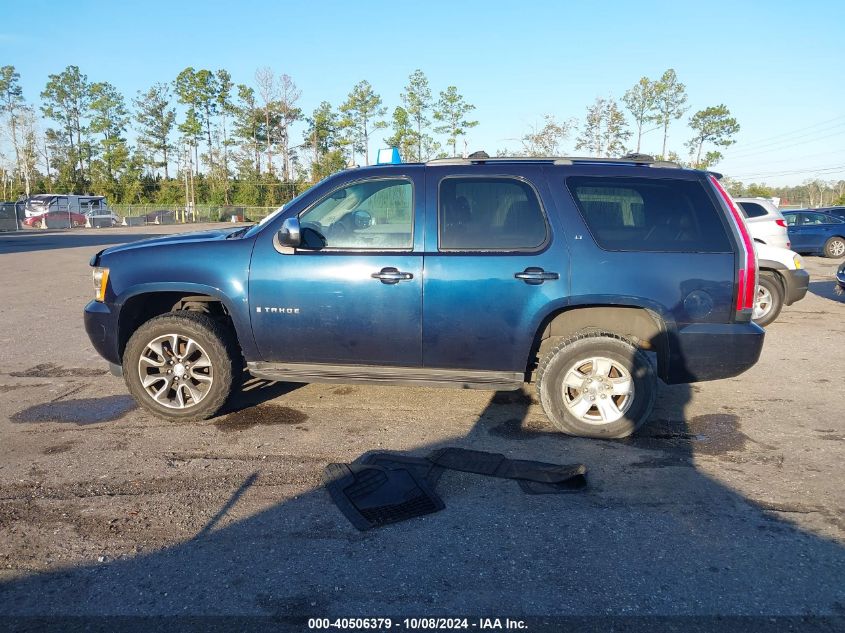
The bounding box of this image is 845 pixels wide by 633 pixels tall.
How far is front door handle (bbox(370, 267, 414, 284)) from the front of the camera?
4312 mm

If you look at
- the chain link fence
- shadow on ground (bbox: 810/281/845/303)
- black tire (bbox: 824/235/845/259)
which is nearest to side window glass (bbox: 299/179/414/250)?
shadow on ground (bbox: 810/281/845/303)

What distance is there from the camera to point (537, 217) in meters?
4.37

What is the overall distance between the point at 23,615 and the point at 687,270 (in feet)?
13.8

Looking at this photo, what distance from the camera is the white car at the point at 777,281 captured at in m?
8.74

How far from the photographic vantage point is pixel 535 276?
13.9ft

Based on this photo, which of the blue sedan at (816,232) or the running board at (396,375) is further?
the blue sedan at (816,232)

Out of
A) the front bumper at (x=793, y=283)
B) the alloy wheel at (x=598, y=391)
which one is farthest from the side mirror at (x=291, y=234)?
the front bumper at (x=793, y=283)

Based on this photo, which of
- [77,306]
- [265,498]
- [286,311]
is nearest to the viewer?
[265,498]

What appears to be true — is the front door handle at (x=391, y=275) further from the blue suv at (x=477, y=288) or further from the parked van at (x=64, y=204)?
the parked van at (x=64, y=204)

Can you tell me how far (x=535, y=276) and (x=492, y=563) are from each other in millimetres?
2040

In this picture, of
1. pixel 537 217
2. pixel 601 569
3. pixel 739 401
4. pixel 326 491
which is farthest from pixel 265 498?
pixel 739 401

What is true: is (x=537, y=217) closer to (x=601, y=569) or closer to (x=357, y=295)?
(x=357, y=295)

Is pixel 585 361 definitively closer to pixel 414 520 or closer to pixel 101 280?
pixel 414 520

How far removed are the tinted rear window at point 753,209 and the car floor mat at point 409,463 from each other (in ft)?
26.7
